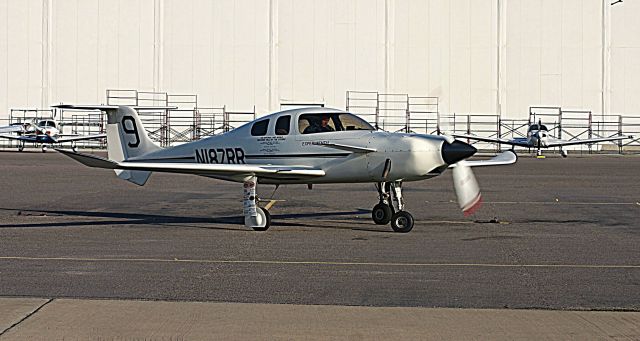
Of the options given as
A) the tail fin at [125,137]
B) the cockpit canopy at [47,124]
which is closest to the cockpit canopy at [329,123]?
the tail fin at [125,137]

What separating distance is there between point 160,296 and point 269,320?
1.63 m

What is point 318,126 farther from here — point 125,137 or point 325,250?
point 125,137

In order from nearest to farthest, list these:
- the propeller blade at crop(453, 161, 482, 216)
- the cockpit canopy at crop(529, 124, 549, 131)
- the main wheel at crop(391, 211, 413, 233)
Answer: the propeller blade at crop(453, 161, 482, 216)
the main wheel at crop(391, 211, 413, 233)
the cockpit canopy at crop(529, 124, 549, 131)

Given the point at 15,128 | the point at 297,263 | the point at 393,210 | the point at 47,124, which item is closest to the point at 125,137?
the point at 393,210

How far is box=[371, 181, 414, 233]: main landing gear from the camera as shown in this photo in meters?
15.7

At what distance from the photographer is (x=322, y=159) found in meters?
16.3

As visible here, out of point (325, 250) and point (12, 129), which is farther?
point (12, 129)

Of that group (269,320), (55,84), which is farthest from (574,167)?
(269,320)

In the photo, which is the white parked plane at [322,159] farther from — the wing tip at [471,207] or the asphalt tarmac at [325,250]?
the asphalt tarmac at [325,250]

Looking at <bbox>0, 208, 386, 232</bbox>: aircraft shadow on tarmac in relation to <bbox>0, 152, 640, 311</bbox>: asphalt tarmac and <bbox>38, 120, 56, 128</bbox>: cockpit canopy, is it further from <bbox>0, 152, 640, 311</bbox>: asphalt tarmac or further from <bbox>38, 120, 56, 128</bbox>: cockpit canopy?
<bbox>38, 120, 56, 128</bbox>: cockpit canopy

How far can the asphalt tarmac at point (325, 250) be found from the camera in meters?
9.75

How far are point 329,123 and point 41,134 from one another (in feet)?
133

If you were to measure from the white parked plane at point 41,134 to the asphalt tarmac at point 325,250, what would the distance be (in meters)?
29.7

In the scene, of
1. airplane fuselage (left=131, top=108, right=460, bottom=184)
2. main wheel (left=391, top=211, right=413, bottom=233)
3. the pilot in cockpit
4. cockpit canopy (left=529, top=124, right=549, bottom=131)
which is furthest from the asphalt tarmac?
cockpit canopy (left=529, top=124, right=549, bottom=131)
